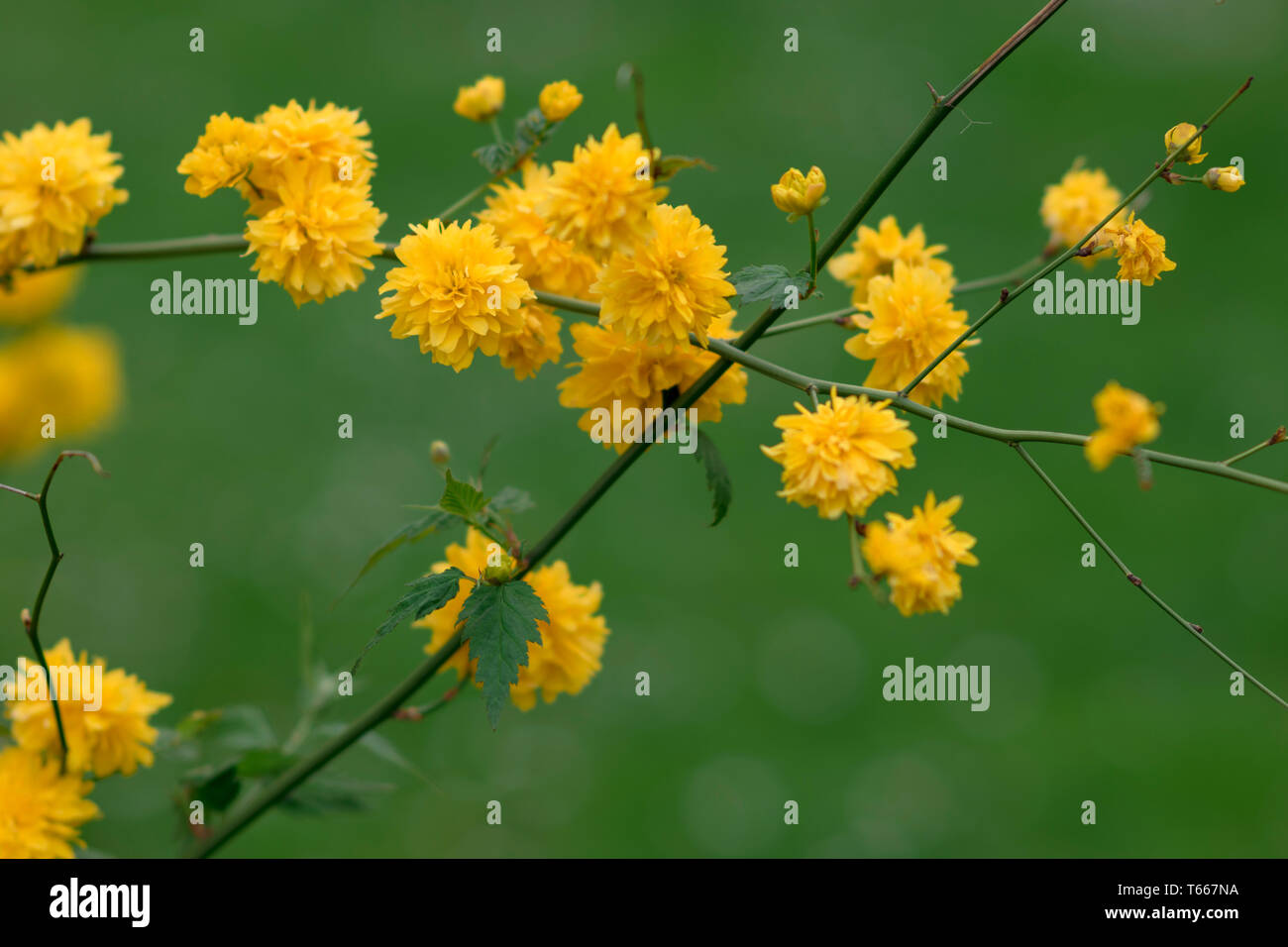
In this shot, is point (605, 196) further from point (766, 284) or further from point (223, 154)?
point (223, 154)

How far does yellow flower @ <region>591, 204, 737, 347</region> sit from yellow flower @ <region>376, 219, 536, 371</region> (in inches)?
2.9

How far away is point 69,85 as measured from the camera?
12.4 ft

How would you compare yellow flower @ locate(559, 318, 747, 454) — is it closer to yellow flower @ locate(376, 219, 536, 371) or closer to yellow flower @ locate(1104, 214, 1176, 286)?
yellow flower @ locate(376, 219, 536, 371)

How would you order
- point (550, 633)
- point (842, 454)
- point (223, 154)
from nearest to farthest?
point (842, 454), point (223, 154), point (550, 633)

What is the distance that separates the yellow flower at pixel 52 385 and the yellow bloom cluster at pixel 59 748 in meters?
1.10

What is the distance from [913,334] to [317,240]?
513 mm

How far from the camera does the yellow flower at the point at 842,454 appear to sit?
0.86m

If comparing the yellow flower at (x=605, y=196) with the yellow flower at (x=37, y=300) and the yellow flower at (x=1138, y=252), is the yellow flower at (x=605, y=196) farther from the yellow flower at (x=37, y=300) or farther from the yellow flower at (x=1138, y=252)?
the yellow flower at (x=37, y=300)

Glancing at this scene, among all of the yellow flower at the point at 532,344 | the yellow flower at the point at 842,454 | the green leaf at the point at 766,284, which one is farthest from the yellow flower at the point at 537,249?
the yellow flower at the point at 842,454

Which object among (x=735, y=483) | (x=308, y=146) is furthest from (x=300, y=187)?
(x=735, y=483)

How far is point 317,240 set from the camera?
38.1 inches

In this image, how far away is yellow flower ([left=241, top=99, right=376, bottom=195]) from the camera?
1021 mm
